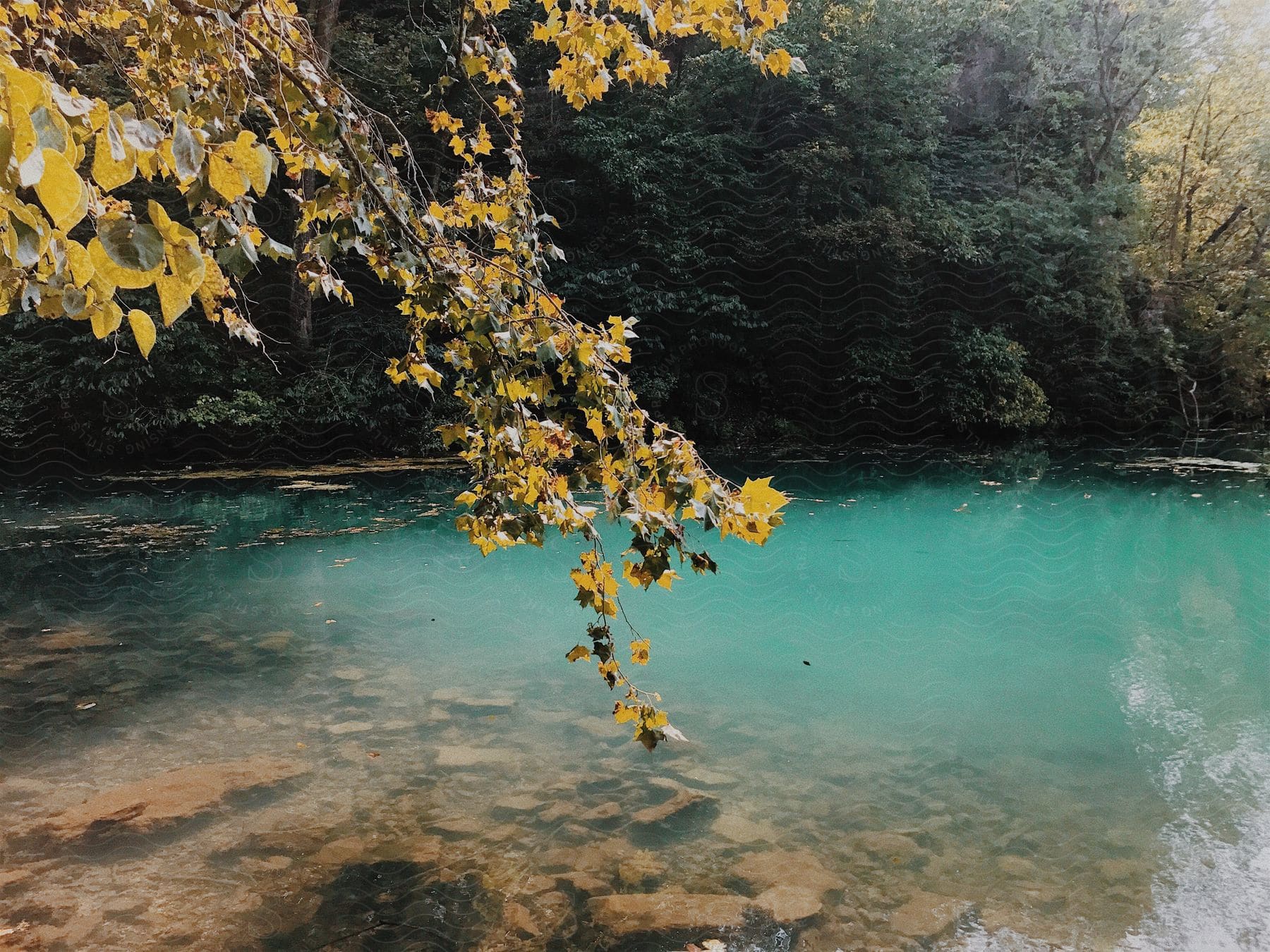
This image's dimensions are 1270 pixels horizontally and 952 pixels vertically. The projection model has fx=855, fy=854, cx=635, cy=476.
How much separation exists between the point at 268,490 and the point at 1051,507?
9.19m

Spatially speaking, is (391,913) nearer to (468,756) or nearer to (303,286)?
(468,756)

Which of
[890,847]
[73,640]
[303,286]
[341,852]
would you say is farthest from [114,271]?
[303,286]

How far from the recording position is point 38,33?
238 centimetres

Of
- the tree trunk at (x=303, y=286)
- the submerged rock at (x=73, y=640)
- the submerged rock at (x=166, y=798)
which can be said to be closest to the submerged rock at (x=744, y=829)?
the submerged rock at (x=166, y=798)

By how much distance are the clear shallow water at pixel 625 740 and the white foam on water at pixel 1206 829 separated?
→ 0.04 feet

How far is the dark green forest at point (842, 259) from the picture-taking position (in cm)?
1259

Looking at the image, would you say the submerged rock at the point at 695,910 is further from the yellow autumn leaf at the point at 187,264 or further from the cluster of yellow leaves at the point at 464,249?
the yellow autumn leaf at the point at 187,264

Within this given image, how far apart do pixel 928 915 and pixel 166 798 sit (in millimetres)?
2615

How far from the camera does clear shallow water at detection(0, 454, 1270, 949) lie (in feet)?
8.29

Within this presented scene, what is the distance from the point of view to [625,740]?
3707mm

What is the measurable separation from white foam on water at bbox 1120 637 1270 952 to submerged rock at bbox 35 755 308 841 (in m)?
2.95

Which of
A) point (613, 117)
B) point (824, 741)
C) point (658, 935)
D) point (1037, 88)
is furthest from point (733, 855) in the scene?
point (1037, 88)

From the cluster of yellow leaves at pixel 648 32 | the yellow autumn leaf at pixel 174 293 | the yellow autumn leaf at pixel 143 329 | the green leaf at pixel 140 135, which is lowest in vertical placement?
the yellow autumn leaf at pixel 143 329

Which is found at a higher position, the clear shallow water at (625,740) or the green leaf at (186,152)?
the green leaf at (186,152)
